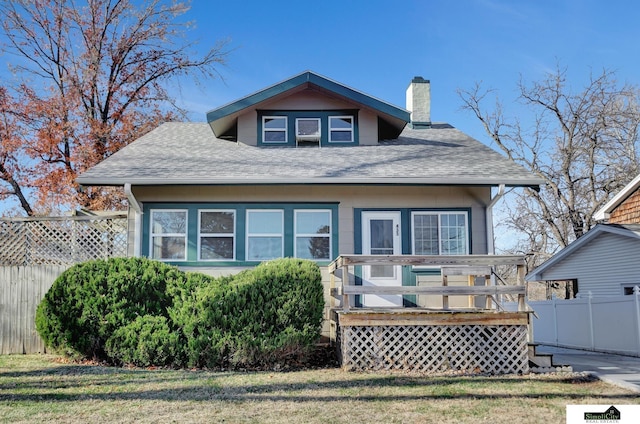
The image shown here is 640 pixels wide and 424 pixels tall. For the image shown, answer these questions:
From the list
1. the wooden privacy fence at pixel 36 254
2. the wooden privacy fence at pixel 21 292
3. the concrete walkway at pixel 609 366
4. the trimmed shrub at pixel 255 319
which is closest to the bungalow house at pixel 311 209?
the wooden privacy fence at pixel 36 254

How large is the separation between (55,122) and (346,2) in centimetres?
1070

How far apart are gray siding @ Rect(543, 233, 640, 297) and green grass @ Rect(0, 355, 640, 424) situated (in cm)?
787

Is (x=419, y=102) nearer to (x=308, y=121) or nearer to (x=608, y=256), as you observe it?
(x=308, y=121)

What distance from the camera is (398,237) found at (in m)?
11.1

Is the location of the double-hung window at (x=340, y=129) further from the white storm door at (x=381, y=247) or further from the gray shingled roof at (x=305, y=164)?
the white storm door at (x=381, y=247)

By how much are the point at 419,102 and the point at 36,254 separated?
974 centimetres

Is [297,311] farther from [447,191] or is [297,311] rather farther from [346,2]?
[346,2]

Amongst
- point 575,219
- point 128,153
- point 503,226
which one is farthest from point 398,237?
point 503,226

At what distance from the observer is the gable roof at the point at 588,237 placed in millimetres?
14133

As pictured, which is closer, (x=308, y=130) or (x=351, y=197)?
(x=351, y=197)

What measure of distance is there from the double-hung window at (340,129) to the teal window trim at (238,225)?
2129 millimetres

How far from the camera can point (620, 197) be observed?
17.0 meters

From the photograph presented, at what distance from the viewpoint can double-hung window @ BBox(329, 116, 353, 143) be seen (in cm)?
1277

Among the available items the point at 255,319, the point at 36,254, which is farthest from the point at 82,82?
the point at 255,319
